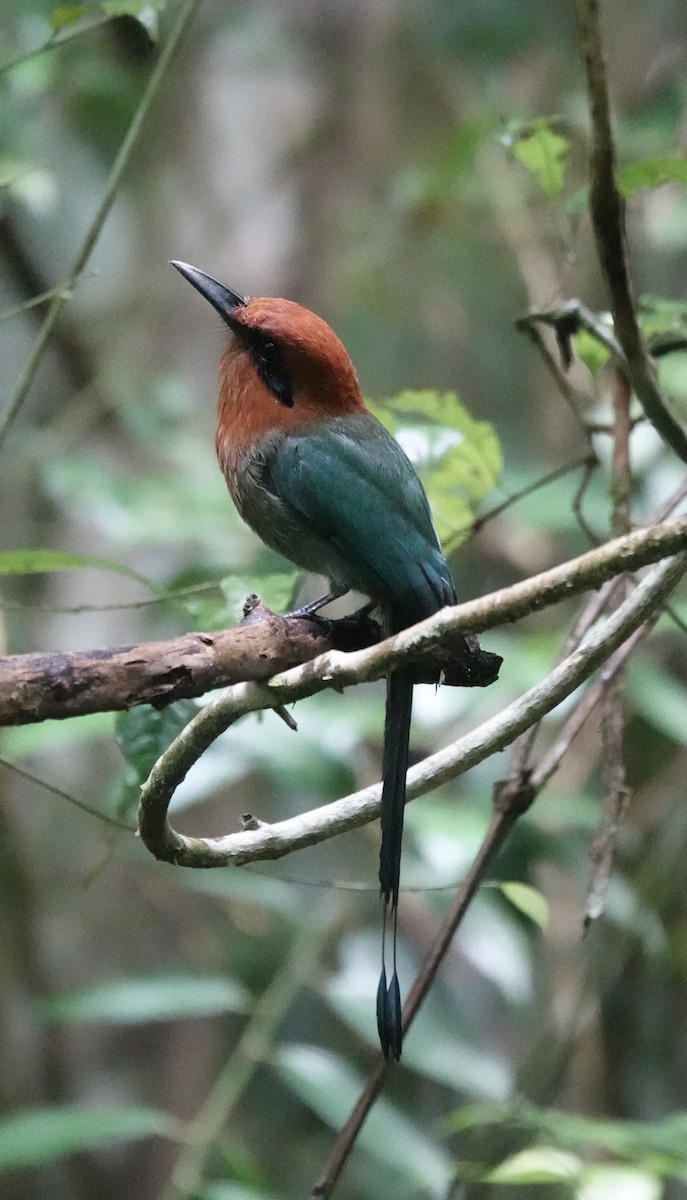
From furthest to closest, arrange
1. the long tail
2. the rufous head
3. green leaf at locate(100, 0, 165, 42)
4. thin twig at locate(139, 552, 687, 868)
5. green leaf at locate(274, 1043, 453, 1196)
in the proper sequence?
green leaf at locate(274, 1043, 453, 1196) < the rufous head < green leaf at locate(100, 0, 165, 42) < the long tail < thin twig at locate(139, 552, 687, 868)

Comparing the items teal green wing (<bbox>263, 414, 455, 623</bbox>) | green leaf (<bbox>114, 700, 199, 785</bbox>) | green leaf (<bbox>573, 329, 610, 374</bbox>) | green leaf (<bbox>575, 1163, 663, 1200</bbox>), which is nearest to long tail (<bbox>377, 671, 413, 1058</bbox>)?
teal green wing (<bbox>263, 414, 455, 623</bbox>)

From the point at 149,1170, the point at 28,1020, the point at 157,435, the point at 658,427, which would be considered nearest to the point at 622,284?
the point at 658,427

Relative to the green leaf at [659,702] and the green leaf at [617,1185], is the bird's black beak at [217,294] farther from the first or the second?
the green leaf at [617,1185]

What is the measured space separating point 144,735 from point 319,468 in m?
0.45

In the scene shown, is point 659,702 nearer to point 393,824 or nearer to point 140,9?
point 393,824

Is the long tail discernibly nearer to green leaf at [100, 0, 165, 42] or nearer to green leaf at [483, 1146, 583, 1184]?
green leaf at [483, 1146, 583, 1184]

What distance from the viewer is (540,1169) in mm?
1529

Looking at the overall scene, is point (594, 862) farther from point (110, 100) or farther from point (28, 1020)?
point (110, 100)

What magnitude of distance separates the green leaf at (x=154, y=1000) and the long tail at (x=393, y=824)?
2.12 ft

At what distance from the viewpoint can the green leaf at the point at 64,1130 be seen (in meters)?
1.79

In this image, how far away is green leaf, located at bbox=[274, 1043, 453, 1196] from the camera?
1.85 meters

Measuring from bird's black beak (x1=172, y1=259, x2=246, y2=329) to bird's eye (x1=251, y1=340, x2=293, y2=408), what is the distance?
0.07m

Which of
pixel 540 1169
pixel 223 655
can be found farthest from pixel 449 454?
pixel 540 1169

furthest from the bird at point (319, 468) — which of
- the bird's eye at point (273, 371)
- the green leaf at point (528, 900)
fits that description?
the green leaf at point (528, 900)
